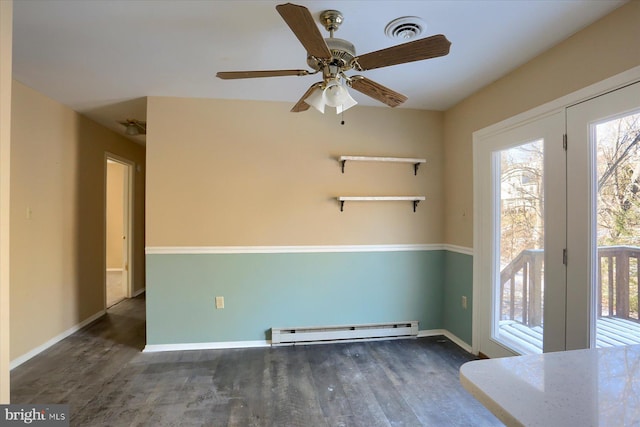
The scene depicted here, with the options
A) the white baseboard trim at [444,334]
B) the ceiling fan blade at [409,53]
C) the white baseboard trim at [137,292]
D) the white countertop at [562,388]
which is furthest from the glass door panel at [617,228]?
the white baseboard trim at [137,292]

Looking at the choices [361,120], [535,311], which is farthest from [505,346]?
[361,120]

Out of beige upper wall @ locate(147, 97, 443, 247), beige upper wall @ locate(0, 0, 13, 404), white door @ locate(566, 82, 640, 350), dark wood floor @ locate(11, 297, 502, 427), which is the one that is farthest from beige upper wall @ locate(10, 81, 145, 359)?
white door @ locate(566, 82, 640, 350)

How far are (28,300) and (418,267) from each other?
373 centimetres

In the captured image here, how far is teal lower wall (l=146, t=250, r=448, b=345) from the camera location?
290cm

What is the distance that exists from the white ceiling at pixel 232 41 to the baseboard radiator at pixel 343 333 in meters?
2.32

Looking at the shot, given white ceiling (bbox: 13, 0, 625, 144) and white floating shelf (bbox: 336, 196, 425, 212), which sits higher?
white ceiling (bbox: 13, 0, 625, 144)

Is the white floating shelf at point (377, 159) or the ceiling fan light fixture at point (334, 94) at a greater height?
the ceiling fan light fixture at point (334, 94)

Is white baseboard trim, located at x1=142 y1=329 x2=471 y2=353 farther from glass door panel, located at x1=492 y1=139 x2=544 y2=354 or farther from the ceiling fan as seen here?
the ceiling fan

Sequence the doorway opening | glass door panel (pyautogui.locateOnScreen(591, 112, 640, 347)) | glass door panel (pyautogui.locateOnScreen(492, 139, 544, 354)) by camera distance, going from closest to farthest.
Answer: glass door panel (pyautogui.locateOnScreen(591, 112, 640, 347))
glass door panel (pyautogui.locateOnScreen(492, 139, 544, 354))
the doorway opening

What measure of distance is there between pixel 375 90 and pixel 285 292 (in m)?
2.08

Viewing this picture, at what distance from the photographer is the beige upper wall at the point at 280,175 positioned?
2908 millimetres

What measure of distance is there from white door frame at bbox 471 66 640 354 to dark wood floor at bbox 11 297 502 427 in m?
0.46

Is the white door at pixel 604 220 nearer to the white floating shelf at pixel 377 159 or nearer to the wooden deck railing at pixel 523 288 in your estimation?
the wooden deck railing at pixel 523 288

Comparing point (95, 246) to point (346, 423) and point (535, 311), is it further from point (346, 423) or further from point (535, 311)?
point (535, 311)
